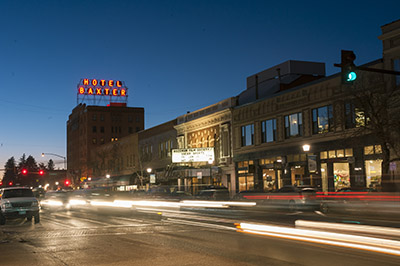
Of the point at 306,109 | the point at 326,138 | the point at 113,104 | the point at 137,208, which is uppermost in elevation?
the point at 113,104

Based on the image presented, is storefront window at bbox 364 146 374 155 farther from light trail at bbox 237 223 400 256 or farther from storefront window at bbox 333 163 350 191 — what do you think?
light trail at bbox 237 223 400 256

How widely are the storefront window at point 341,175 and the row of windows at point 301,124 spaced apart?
2845 millimetres

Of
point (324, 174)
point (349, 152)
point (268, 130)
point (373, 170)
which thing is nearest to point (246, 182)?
point (268, 130)

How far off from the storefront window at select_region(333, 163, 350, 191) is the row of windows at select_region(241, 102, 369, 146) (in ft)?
9.33

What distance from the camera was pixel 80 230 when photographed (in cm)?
1916

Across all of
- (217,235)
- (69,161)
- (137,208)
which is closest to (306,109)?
(137,208)

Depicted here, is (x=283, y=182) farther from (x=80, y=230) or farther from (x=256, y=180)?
(x=80, y=230)

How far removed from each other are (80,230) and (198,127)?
38.4 metres

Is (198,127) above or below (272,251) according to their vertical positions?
above

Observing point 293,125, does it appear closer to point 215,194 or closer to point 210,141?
point 215,194

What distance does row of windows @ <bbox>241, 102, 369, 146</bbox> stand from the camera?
35734mm

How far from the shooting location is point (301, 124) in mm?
41031

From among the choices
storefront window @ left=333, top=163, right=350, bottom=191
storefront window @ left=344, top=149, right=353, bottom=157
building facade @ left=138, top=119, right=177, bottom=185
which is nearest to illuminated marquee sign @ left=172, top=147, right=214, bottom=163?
building facade @ left=138, top=119, right=177, bottom=185

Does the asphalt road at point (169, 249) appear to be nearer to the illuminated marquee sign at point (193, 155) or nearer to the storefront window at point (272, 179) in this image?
the storefront window at point (272, 179)
